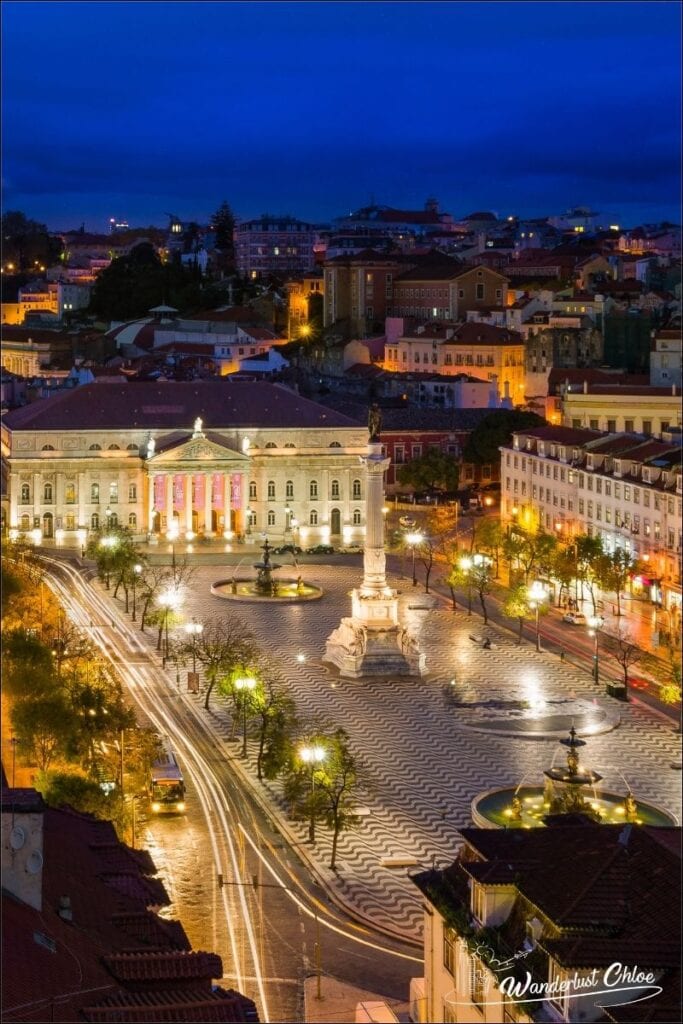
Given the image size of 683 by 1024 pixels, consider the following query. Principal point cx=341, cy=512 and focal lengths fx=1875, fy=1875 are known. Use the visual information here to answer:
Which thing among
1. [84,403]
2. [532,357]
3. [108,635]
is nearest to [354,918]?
[108,635]

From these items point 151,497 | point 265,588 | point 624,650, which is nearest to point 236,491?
point 151,497

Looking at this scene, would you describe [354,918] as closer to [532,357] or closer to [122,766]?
[122,766]

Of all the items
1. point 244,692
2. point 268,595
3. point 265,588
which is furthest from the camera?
point 265,588

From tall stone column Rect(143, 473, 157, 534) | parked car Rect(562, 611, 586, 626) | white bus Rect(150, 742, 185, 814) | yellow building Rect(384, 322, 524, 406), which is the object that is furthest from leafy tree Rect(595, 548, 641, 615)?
yellow building Rect(384, 322, 524, 406)

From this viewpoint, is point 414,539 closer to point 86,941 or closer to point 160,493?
point 160,493

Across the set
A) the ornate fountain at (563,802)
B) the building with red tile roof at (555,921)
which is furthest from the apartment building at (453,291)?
the building with red tile roof at (555,921)

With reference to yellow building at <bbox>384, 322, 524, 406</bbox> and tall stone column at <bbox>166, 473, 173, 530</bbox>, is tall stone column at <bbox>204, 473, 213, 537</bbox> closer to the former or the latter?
tall stone column at <bbox>166, 473, 173, 530</bbox>
